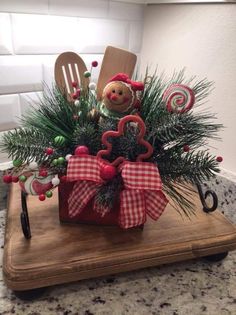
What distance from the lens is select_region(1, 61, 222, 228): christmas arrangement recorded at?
0.41 metres

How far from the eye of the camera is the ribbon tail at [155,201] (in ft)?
1.51

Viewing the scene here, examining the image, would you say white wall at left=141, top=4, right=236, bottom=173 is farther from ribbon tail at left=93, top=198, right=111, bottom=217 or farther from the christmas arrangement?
ribbon tail at left=93, top=198, right=111, bottom=217

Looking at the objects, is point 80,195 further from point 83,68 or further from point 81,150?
point 83,68

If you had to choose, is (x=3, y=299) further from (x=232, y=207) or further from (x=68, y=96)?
(x=232, y=207)

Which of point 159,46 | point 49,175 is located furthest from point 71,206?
point 159,46

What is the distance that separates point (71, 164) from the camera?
1.36 feet

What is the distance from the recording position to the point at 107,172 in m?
0.40

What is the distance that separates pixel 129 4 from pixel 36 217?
21.2 inches

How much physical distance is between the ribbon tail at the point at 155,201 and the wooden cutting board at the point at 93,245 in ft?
0.18

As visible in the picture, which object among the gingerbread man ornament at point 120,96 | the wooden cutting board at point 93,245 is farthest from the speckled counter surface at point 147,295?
the gingerbread man ornament at point 120,96

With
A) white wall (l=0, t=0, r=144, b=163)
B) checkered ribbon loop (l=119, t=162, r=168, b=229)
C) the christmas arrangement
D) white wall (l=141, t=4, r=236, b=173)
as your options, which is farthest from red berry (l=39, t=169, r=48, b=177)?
white wall (l=141, t=4, r=236, b=173)

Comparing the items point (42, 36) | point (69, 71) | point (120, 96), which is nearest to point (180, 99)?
point (120, 96)

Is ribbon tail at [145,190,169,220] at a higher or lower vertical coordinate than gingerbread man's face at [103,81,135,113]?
lower

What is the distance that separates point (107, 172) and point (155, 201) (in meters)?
0.10
